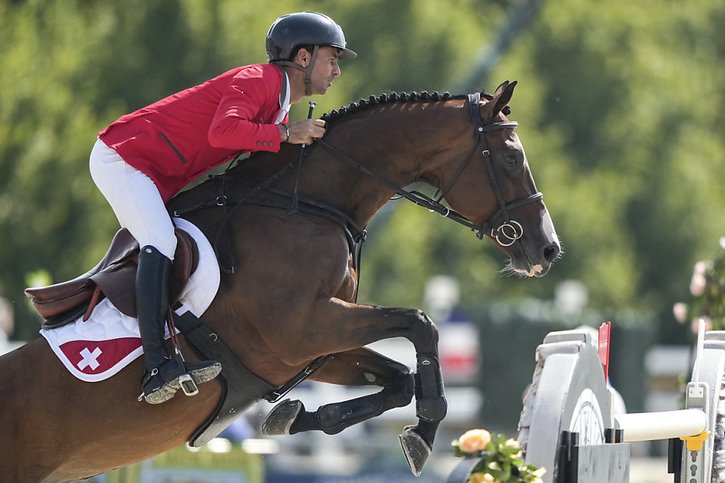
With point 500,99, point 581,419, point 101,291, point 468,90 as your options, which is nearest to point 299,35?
point 500,99

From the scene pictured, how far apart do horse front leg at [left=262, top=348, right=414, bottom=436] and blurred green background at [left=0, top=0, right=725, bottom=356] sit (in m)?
3.97

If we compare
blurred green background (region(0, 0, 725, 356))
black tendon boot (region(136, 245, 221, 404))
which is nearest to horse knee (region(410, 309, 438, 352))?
black tendon boot (region(136, 245, 221, 404))

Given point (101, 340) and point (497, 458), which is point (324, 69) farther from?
point (497, 458)

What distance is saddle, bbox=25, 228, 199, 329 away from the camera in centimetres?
536

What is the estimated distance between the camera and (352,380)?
19.4ft

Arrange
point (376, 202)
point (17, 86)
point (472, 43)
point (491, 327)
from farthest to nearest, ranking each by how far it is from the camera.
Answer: point (472, 43)
point (491, 327)
point (17, 86)
point (376, 202)

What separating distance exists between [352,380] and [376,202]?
837 millimetres

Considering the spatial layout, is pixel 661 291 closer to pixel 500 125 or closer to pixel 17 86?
pixel 17 86

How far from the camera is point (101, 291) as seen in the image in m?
5.41

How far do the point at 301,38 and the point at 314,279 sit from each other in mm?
1054

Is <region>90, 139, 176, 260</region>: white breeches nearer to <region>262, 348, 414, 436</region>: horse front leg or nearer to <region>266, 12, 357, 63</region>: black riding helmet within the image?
<region>266, 12, 357, 63</region>: black riding helmet

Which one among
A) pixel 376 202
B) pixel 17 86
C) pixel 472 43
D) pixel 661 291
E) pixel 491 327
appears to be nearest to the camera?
pixel 376 202

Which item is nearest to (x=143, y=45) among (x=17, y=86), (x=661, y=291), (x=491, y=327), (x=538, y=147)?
(x=17, y=86)

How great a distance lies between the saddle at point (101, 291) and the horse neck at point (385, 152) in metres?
0.75
